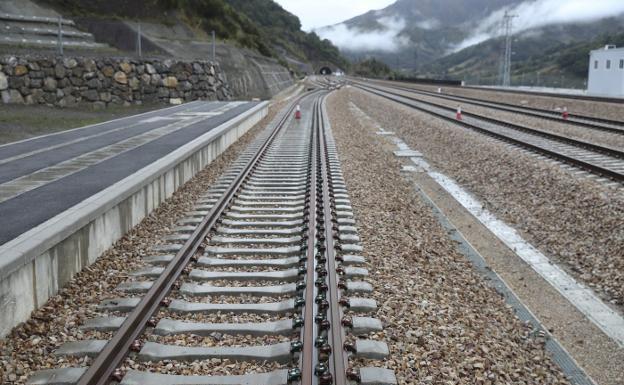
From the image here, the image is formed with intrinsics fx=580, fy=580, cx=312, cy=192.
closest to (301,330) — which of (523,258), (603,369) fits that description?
(603,369)

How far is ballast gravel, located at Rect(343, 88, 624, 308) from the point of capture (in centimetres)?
845

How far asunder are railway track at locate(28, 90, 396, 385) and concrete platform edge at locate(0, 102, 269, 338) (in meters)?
0.68

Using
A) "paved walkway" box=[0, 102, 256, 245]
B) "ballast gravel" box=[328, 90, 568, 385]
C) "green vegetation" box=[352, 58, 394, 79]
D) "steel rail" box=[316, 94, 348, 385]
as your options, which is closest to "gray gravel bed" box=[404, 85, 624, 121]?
"paved walkway" box=[0, 102, 256, 245]

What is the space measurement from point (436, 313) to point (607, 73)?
5168 cm

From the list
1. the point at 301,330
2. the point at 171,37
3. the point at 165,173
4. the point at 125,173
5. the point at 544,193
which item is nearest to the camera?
the point at 301,330

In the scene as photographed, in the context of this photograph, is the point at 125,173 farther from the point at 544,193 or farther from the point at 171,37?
the point at 171,37

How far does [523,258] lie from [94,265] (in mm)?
6279

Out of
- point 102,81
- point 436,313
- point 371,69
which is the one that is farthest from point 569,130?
point 371,69

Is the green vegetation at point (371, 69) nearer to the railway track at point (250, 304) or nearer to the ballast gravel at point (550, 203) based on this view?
the ballast gravel at point (550, 203)

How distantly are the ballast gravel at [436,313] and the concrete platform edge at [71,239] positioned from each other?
340 cm

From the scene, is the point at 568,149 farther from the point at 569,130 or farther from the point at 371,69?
the point at 371,69

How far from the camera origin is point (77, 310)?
6203mm

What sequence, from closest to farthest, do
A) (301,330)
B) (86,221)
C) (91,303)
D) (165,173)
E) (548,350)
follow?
(301,330), (548,350), (91,303), (86,221), (165,173)

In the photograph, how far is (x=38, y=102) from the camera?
80.2 feet
